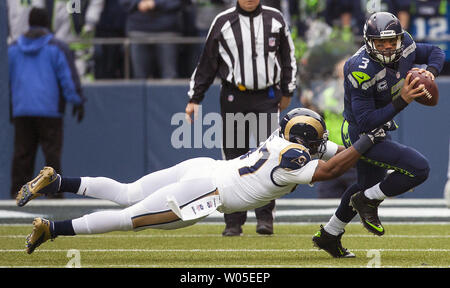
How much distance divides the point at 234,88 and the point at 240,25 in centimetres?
48

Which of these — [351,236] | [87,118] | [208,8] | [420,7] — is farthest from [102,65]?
[351,236]

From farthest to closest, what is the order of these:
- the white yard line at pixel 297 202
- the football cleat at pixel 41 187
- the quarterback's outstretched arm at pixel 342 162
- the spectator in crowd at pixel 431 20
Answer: the spectator in crowd at pixel 431 20
the white yard line at pixel 297 202
the football cleat at pixel 41 187
the quarterback's outstretched arm at pixel 342 162

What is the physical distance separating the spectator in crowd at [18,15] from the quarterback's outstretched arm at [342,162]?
565cm

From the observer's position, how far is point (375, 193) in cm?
652

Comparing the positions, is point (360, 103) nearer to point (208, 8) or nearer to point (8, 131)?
point (208, 8)

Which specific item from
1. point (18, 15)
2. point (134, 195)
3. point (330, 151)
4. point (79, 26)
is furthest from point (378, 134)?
point (18, 15)

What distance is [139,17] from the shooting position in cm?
1127

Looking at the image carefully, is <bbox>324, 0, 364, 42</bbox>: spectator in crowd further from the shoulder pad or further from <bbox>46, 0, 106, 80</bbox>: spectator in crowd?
the shoulder pad

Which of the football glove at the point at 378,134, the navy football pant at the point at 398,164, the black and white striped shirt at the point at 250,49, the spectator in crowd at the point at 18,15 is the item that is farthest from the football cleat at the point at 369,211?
the spectator in crowd at the point at 18,15

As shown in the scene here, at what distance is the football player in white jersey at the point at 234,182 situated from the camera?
6.11 metres

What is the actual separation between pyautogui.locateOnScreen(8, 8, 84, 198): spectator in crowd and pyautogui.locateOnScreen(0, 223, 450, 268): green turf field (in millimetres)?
2376

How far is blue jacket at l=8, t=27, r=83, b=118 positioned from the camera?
1073 cm

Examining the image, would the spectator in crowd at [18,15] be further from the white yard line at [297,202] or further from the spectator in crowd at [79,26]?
the white yard line at [297,202]

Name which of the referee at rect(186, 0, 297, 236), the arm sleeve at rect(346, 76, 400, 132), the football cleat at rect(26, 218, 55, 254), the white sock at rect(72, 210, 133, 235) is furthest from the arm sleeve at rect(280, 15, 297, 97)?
the football cleat at rect(26, 218, 55, 254)
